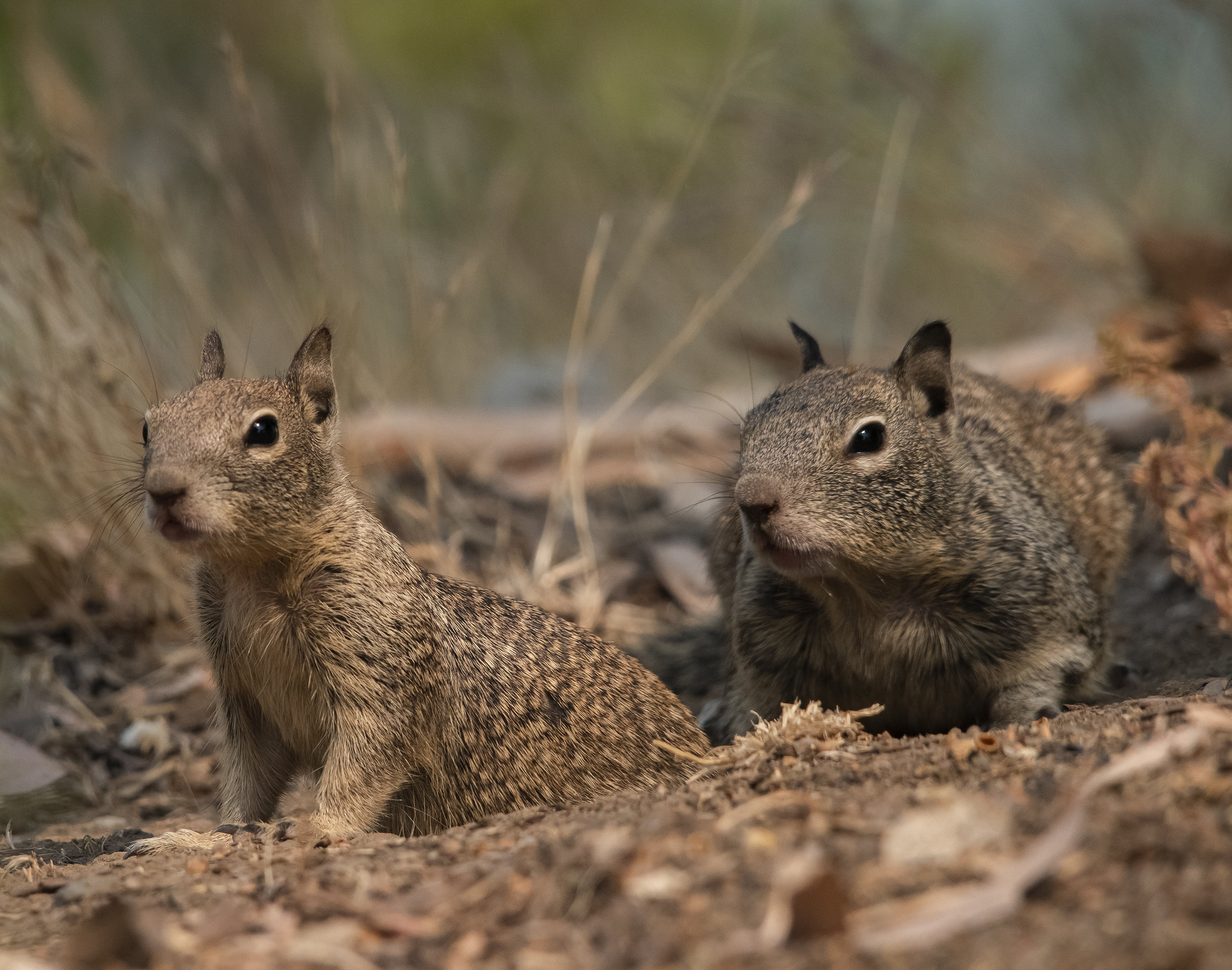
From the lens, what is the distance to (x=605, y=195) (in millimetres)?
12664

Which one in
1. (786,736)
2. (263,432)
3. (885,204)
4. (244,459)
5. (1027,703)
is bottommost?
(786,736)

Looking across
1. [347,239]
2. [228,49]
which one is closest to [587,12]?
[347,239]

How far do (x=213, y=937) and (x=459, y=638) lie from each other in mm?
2064

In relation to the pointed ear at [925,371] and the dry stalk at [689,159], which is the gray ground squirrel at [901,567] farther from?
the dry stalk at [689,159]

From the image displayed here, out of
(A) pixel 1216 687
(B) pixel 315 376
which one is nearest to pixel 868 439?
(A) pixel 1216 687

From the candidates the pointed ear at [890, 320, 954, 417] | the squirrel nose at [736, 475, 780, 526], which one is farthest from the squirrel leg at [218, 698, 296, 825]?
the pointed ear at [890, 320, 954, 417]

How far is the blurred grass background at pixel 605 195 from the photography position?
7172 mm

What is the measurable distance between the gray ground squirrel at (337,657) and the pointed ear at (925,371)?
1819 mm

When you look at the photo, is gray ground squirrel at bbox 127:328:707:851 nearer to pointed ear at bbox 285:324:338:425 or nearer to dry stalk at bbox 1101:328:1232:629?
pointed ear at bbox 285:324:338:425

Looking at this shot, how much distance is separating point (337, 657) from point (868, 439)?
2265 millimetres

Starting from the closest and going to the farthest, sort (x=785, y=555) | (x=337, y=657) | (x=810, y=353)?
1. (x=337, y=657)
2. (x=785, y=555)
3. (x=810, y=353)

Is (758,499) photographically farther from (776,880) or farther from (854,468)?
(776,880)

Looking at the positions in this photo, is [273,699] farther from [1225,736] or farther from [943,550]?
[1225,736]

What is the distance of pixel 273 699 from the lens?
14.6 feet
